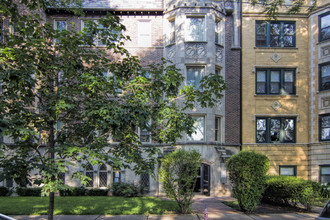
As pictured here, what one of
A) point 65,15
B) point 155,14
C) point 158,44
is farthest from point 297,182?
point 65,15

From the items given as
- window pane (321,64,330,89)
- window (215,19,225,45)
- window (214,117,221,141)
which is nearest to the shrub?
window (214,117,221,141)

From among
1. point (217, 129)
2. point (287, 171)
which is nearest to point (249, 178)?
point (217, 129)

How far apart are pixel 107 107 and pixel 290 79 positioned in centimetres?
1585

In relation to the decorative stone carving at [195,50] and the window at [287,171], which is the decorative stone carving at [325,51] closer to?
the window at [287,171]

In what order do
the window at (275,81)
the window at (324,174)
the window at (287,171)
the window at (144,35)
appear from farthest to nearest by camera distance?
the window at (144,35), the window at (275,81), the window at (287,171), the window at (324,174)

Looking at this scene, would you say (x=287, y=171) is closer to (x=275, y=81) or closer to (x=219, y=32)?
(x=275, y=81)

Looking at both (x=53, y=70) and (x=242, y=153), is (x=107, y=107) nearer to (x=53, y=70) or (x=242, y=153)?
(x=53, y=70)

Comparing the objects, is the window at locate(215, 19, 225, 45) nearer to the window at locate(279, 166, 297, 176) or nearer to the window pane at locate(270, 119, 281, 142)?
the window pane at locate(270, 119, 281, 142)

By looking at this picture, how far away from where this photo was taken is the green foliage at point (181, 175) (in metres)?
11.3

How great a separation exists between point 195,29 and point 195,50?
1.44m

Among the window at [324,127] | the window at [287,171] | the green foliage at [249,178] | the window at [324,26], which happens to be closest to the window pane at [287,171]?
the window at [287,171]

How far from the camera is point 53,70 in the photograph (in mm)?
7211

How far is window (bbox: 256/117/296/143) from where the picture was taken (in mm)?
18234

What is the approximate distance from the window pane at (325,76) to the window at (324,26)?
5.93 ft
